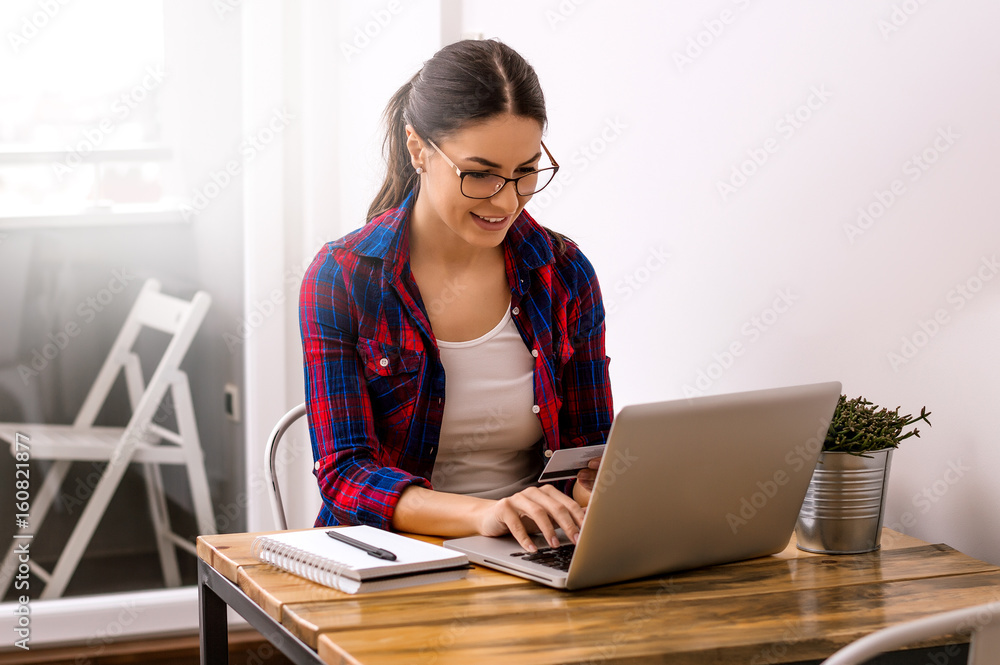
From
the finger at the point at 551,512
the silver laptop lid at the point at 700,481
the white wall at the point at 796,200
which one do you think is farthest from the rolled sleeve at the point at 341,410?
the white wall at the point at 796,200

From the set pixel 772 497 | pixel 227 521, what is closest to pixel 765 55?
pixel 772 497

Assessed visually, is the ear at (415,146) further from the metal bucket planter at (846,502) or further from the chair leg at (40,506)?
the chair leg at (40,506)

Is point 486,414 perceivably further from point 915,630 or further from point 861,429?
point 915,630

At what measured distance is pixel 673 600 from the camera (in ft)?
3.34

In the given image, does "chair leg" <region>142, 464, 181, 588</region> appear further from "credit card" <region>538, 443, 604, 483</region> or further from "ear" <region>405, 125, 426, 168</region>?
"credit card" <region>538, 443, 604, 483</region>

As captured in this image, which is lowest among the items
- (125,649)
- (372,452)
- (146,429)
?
(125,649)

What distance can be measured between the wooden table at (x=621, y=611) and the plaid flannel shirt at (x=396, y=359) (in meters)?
0.23

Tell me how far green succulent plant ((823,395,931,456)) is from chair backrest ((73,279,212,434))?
1830 millimetres

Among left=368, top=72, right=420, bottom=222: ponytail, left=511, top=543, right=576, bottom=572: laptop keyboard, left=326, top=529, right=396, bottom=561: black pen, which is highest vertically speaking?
left=368, top=72, right=420, bottom=222: ponytail

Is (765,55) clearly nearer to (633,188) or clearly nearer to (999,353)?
(633,188)

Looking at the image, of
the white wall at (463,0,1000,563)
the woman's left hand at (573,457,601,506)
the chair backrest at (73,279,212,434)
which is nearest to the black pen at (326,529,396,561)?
the woman's left hand at (573,457,601,506)

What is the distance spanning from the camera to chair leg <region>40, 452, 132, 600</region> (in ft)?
8.35

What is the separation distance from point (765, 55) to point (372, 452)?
0.87 m

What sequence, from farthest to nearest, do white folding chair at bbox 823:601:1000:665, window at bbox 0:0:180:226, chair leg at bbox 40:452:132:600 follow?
chair leg at bbox 40:452:132:600
window at bbox 0:0:180:226
white folding chair at bbox 823:601:1000:665
